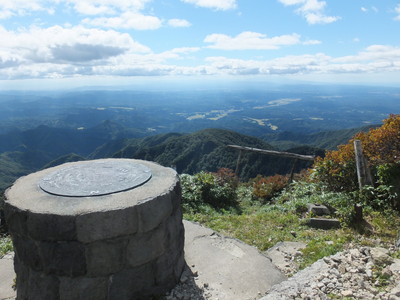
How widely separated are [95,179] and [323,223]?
14.8 ft

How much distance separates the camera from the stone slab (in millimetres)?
3887

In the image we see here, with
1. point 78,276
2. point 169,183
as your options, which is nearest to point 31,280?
point 78,276

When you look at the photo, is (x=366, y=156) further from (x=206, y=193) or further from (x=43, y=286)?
(x=43, y=286)

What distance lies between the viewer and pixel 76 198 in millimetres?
3584

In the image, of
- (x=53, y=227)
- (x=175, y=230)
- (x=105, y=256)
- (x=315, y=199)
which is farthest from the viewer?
(x=315, y=199)

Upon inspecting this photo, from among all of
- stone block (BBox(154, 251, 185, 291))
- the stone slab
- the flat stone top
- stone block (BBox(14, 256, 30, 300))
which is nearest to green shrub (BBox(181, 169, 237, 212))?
the stone slab

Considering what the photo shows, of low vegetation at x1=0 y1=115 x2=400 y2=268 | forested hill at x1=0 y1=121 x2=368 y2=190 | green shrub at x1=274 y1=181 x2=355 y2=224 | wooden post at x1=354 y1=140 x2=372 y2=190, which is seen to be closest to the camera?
low vegetation at x1=0 y1=115 x2=400 y2=268

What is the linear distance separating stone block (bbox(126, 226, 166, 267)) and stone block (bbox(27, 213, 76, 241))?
68 centimetres

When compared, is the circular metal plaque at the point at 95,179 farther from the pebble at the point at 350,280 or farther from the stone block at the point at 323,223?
the stone block at the point at 323,223

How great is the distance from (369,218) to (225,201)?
4032 mm

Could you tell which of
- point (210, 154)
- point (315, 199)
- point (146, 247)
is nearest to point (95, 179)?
point (146, 247)

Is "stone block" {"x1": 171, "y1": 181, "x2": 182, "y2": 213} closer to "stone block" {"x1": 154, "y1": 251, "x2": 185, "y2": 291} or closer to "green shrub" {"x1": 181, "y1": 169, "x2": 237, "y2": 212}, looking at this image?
"stone block" {"x1": 154, "y1": 251, "x2": 185, "y2": 291}

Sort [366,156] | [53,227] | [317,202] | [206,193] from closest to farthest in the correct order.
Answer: [53,227] → [317,202] → [366,156] → [206,193]

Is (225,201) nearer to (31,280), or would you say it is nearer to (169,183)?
(169,183)
